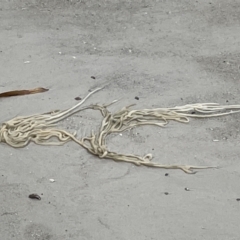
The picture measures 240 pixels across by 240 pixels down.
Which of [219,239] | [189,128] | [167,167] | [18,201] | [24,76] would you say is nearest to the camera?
[219,239]

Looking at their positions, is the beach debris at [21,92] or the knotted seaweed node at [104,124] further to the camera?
the beach debris at [21,92]

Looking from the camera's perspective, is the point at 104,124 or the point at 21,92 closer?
the point at 104,124

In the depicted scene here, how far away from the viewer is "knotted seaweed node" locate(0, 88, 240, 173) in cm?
308

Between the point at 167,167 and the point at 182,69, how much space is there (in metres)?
0.98

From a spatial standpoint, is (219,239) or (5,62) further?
(5,62)

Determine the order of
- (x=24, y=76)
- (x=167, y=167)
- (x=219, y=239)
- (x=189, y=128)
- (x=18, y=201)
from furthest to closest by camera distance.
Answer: (x=24, y=76) → (x=189, y=128) → (x=167, y=167) → (x=18, y=201) → (x=219, y=239)

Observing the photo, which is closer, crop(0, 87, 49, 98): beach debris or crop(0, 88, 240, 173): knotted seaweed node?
crop(0, 88, 240, 173): knotted seaweed node

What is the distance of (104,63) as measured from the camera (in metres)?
3.84

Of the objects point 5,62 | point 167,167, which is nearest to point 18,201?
point 167,167

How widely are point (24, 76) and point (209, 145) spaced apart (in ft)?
3.83

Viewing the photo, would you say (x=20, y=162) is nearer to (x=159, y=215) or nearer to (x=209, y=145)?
(x=159, y=215)

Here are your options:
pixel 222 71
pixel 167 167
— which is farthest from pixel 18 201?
pixel 222 71

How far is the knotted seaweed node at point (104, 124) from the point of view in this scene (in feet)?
10.1

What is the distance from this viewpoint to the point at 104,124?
3.27m
